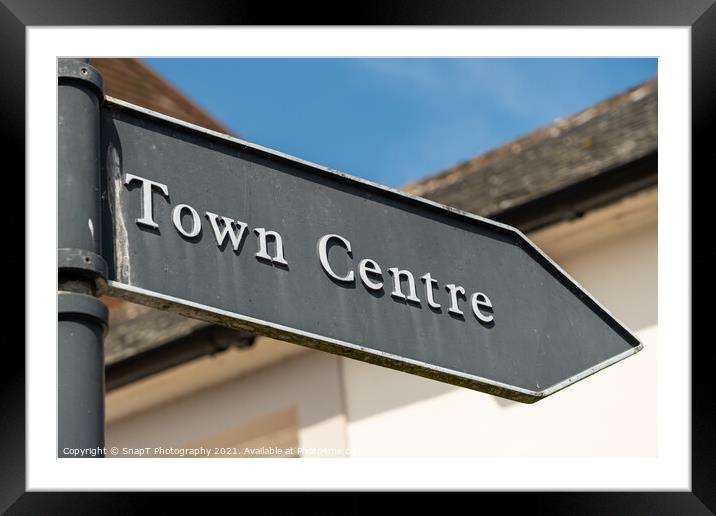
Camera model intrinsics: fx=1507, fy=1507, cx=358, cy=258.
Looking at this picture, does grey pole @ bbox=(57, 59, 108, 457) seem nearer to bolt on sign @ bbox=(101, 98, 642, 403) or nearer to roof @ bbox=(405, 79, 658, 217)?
bolt on sign @ bbox=(101, 98, 642, 403)

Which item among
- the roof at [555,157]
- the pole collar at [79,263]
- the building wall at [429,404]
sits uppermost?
the roof at [555,157]

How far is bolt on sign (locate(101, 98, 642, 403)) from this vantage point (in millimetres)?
2168

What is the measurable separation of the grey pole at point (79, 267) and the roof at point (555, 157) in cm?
485

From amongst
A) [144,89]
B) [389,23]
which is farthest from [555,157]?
[389,23]

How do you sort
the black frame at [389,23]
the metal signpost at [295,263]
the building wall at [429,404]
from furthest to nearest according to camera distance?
the building wall at [429,404]
the metal signpost at [295,263]
the black frame at [389,23]

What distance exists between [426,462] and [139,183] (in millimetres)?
576

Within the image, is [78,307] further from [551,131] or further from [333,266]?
[551,131]

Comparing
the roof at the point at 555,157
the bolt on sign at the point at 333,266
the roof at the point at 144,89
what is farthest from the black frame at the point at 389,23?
the roof at the point at 144,89

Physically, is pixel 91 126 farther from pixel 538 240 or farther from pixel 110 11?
pixel 538 240

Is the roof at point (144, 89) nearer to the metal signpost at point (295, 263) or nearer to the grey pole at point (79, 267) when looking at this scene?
the metal signpost at point (295, 263)

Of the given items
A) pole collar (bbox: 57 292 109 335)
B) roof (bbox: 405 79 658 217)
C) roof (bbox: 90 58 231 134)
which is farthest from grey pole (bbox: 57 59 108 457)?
roof (bbox: 90 58 231 134)

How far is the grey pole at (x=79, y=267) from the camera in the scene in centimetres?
195

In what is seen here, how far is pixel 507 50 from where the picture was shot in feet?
7.99

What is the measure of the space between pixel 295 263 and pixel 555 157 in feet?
16.7
